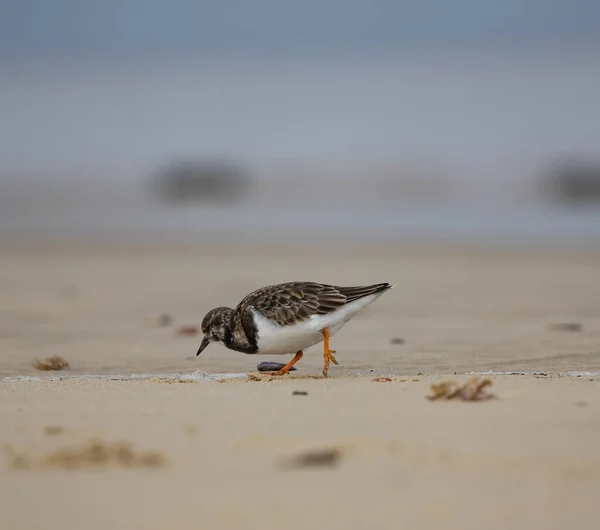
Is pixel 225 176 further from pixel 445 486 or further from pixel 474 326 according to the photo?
pixel 445 486

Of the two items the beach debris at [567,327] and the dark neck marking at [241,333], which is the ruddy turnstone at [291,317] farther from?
the beach debris at [567,327]

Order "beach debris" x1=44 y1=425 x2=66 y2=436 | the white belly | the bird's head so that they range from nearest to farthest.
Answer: "beach debris" x1=44 y1=425 x2=66 y2=436, the white belly, the bird's head

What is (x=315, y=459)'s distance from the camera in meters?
Answer: 4.62

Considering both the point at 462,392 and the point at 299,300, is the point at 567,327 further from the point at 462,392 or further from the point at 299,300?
the point at 462,392

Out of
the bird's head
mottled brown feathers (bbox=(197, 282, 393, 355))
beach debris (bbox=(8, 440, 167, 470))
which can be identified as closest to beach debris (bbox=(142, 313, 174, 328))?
the bird's head

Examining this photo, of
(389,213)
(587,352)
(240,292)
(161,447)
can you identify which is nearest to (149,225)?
(389,213)

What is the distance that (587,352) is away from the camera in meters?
8.60

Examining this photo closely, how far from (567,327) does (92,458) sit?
6.39 meters

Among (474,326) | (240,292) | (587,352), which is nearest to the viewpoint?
(587,352)

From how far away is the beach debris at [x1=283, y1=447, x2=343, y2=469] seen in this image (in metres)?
4.57

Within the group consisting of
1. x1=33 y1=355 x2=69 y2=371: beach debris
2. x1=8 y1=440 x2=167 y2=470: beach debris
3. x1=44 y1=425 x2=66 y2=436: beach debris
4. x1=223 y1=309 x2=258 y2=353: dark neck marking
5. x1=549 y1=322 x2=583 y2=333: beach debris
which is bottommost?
x1=8 y1=440 x2=167 y2=470: beach debris

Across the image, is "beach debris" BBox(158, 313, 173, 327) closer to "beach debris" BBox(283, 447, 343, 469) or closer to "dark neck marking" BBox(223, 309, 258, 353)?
"dark neck marking" BBox(223, 309, 258, 353)

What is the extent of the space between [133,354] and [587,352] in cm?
344

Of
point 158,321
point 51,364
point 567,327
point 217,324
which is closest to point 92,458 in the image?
point 217,324
